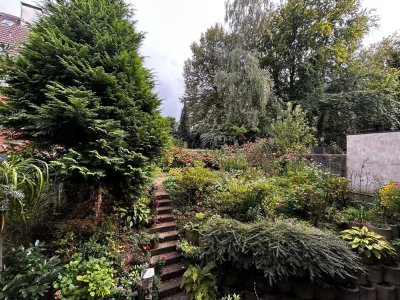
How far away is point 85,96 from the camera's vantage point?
329 cm

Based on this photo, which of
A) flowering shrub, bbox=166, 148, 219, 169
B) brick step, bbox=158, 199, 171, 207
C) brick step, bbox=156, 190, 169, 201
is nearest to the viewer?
brick step, bbox=158, 199, 171, 207

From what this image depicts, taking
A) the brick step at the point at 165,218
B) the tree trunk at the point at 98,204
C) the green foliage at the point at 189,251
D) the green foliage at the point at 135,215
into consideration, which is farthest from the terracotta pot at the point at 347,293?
the tree trunk at the point at 98,204

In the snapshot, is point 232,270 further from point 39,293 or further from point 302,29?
point 302,29

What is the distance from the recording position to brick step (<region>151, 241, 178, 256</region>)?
12.8 feet

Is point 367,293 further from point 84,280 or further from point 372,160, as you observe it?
point 84,280

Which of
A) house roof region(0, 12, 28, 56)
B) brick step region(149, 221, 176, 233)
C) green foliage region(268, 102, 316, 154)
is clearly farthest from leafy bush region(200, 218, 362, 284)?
house roof region(0, 12, 28, 56)

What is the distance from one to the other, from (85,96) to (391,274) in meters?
5.36

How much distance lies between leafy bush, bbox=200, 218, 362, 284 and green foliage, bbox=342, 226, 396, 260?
23 cm

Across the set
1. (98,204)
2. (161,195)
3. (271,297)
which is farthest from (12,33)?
(271,297)

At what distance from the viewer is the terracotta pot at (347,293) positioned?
2.98m

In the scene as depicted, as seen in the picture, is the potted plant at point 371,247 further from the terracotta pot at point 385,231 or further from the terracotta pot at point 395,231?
the terracotta pot at point 395,231

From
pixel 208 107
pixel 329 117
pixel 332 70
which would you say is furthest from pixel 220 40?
pixel 329 117

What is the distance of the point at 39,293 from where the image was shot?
2338 millimetres

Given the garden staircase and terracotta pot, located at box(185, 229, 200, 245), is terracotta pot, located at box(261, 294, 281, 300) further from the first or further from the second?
terracotta pot, located at box(185, 229, 200, 245)
